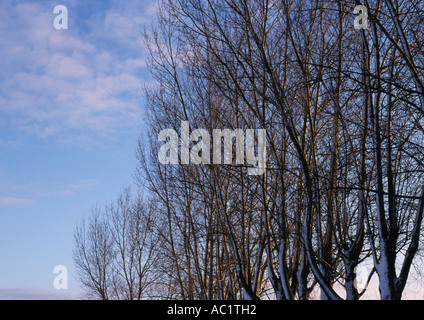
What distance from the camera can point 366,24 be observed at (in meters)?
7.09

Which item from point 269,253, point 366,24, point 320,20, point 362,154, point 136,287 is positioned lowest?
point 136,287

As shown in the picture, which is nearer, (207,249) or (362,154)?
(362,154)

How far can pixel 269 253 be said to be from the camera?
9.07 metres
